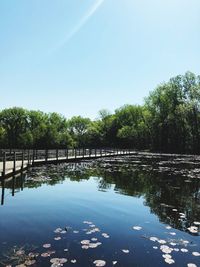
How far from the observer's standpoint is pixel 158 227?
32.9ft

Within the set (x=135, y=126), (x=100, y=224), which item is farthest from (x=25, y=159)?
(x=135, y=126)

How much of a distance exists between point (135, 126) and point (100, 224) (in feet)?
344

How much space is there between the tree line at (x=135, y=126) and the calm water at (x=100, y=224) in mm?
57659

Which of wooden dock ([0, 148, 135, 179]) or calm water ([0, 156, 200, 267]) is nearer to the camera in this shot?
calm water ([0, 156, 200, 267])

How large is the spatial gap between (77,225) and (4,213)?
313cm

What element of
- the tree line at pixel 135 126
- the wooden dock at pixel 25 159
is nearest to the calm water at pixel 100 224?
the wooden dock at pixel 25 159

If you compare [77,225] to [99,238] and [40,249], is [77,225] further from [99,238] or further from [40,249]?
[40,249]

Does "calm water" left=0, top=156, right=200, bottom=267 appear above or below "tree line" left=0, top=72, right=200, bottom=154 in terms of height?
below

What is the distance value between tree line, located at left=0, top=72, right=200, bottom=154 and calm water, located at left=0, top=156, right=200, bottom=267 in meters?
57.7

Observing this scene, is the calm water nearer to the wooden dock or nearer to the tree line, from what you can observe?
the wooden dock

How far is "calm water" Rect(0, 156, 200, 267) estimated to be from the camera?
7.12 m

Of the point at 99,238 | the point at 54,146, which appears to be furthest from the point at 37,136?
the point at 99,238

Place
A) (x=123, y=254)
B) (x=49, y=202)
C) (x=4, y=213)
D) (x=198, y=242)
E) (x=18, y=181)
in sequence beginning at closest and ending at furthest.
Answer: (x=123, y=254) < (x=198, y=242) < (x=4, y=213) < (x=49, y=202) < (x=18, y=181)

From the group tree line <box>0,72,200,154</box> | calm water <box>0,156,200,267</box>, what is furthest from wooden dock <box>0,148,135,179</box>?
tree line <box>0,72,200,154</box>
